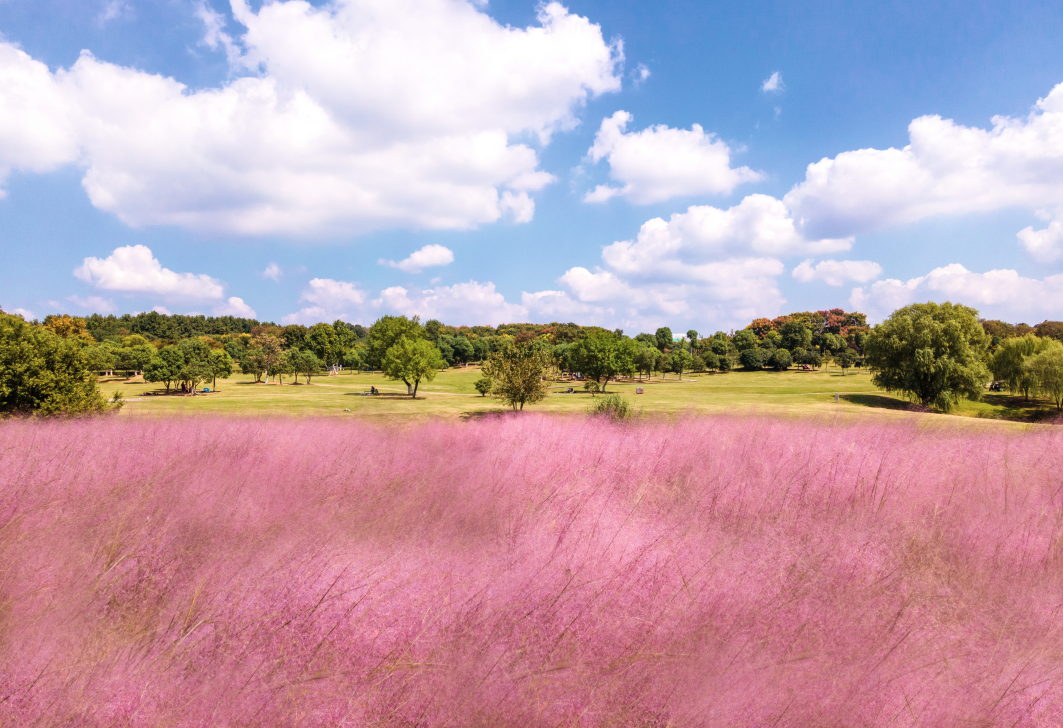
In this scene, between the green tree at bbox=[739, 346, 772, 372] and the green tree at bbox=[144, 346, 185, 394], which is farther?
the green tree at bbox=[739, 346, 772, 372]

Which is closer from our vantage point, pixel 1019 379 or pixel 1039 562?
pixel 1039 562

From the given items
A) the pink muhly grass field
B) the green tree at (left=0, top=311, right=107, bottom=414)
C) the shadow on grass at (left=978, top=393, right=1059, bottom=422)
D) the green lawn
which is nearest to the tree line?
the green tree at (left=0, top=311, right=107, bottom=414)

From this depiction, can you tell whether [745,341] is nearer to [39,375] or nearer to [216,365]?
[216,365]

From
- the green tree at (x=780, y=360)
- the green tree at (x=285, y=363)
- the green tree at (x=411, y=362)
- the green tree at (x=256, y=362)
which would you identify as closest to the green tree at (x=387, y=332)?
the green tree at (x=285, y=363)

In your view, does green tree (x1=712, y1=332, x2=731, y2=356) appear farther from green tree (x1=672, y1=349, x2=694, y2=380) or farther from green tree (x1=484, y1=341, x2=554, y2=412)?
green tree (x1=484, y1=341, x2=554, y2=412)

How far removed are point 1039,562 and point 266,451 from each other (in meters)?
10.5

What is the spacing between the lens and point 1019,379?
5803 cm

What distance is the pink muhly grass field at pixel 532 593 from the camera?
336 centimetres

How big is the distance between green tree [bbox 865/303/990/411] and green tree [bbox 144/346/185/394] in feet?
287

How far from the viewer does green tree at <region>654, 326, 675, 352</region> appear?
14962cm

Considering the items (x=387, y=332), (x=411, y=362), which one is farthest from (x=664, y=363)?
(x=411, y=362)

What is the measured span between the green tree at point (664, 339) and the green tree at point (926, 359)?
93.5 meters

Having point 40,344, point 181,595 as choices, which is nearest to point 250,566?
point 181,595

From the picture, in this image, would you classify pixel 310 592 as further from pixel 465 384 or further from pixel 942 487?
pixel 465 384
